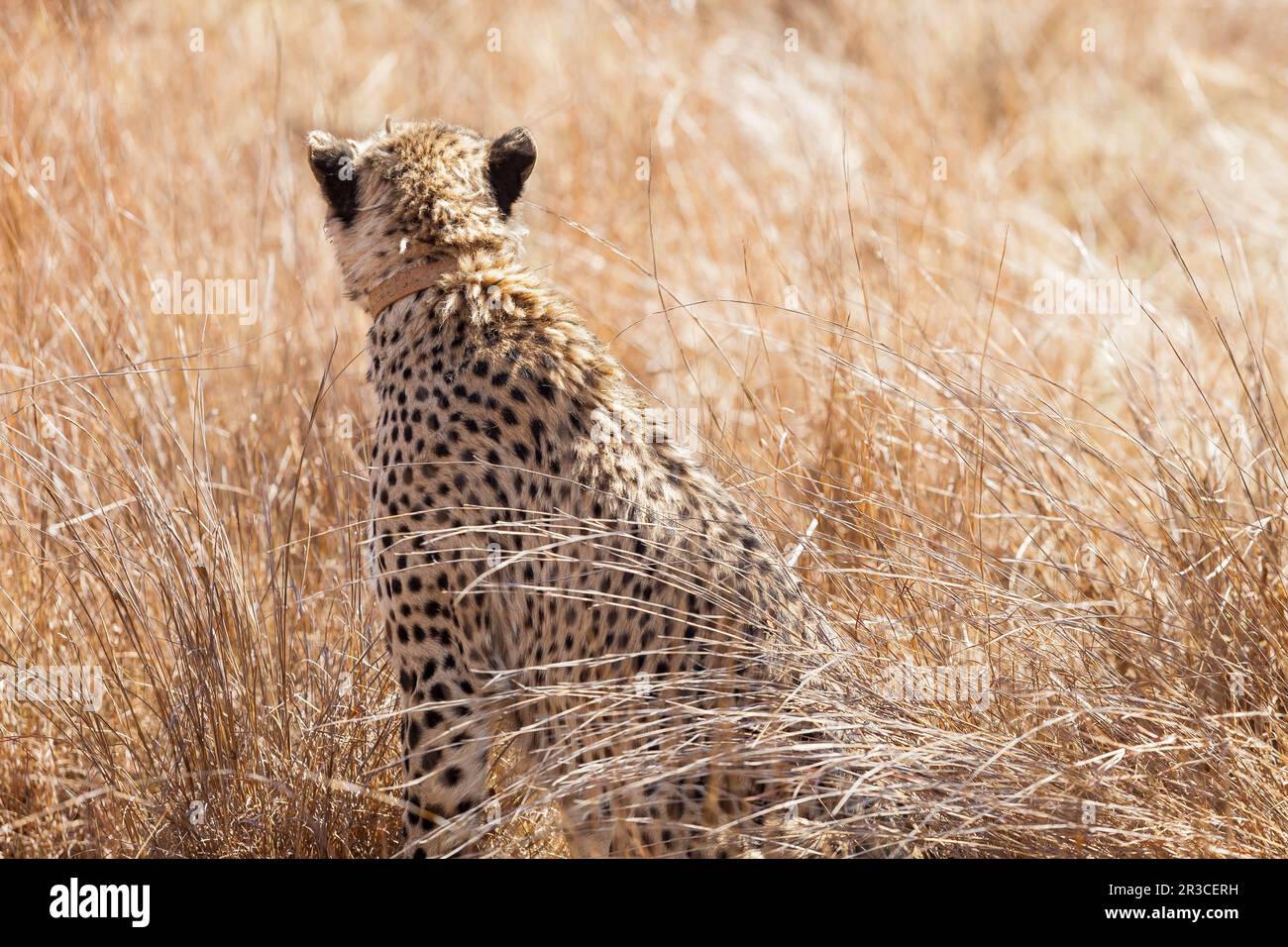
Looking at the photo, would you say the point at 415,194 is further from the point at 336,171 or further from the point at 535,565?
the point at 535,565

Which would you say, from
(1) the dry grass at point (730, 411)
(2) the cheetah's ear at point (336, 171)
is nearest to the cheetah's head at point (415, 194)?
(2) the cheetah's ear at point (336, 171)

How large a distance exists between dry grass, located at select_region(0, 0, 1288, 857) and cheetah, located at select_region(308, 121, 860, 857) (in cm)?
16

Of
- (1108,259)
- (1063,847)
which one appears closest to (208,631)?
(1063,847)

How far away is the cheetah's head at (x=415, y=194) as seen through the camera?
3.01m

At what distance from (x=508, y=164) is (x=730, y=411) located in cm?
163

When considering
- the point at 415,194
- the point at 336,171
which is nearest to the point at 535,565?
the point at 415,194

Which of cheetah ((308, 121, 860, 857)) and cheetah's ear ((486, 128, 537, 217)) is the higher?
cheetah's ear ((486, 128, 537, 217))

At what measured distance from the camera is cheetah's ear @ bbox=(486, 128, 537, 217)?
10.2 ft

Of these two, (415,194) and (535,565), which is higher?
(415,194)

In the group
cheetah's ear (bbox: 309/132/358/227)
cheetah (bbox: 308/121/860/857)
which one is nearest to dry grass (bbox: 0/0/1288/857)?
cheetah (bbox: 308/121/860/857)

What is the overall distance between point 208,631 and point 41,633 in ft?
2.10

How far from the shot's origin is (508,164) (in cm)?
312

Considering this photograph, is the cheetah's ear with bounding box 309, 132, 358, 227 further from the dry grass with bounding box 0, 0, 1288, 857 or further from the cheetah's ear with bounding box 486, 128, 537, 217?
the dry grass with bounding box 0, 0, 1288, 857

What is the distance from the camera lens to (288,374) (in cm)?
399
